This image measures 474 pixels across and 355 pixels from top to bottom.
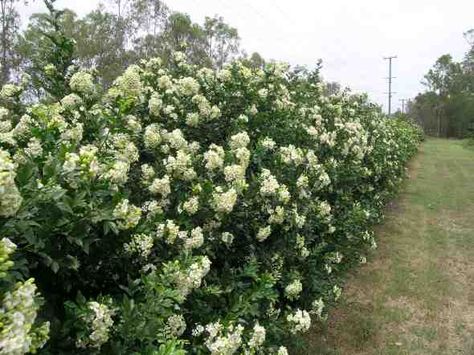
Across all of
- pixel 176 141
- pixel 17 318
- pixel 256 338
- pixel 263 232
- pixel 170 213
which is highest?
pixel 176 141

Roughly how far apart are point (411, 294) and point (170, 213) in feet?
14.4

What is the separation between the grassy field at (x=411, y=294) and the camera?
16.9ft

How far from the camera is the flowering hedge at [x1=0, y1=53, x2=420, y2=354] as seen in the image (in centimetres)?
194

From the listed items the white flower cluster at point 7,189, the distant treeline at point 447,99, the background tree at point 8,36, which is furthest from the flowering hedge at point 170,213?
the distant treeline at point 447,99

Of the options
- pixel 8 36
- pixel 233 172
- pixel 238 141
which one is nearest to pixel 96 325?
pixel 233 172

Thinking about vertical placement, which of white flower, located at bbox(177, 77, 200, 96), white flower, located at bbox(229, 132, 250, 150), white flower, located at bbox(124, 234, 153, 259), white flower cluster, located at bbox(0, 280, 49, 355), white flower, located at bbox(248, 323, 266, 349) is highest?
white flower, located at bbox(177, 77, 200, 96)

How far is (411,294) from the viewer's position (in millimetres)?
6406

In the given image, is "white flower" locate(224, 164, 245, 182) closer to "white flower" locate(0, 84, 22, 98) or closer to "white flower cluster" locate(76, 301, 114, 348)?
"white flower cluster" locate(76, 301, 114, 348)

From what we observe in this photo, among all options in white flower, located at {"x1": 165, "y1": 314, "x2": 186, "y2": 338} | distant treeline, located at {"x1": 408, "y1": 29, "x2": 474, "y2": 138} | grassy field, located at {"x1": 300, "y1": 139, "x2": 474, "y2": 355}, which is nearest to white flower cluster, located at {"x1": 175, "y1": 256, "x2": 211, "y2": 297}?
white flower, located at {"x1": 165, "y1": 314, "x2": 186, "y2": 338}

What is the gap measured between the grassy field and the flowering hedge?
540 millimetres

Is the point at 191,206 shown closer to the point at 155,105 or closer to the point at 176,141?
the point at 176,141

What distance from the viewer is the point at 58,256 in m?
1.97

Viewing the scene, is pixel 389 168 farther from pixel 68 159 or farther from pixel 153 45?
pixel 153 45

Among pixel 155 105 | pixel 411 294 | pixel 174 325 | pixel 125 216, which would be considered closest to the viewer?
pixel 125 216
